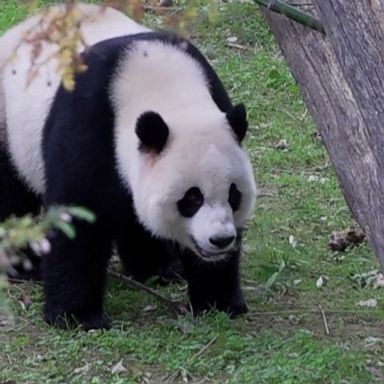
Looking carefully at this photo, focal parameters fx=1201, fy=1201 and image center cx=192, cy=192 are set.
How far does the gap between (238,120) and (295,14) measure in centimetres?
59

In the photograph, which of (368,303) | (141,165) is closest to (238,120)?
(141,165)

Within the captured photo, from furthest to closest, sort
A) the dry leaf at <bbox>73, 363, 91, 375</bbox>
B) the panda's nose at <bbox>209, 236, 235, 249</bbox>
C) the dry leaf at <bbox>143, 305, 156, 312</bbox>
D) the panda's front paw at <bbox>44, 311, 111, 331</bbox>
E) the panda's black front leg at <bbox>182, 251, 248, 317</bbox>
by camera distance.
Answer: the dry leaf at <bbox>143, 305, 156, 312</bbox> < the panda's black front leg at <bbox>182, 251, 248, 317</bbox> < the panda's front paw at <bbox>44, 311, 111, 331</bbox> < the dry leaf at <bbox>73, 363, 91, 375</bbox> < the panda's nose at <bbox>209, 236, 235, 249</bbox>

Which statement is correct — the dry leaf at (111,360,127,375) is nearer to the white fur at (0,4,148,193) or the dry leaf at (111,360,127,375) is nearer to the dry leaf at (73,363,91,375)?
the dry leaf at (73,363,91,375)

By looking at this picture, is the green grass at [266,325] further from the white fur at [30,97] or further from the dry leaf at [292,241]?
the white fur at [30,97]

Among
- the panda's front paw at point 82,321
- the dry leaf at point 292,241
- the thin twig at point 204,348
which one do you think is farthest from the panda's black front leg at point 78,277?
the dry leaf at point 292,241

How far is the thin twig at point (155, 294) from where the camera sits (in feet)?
18.6

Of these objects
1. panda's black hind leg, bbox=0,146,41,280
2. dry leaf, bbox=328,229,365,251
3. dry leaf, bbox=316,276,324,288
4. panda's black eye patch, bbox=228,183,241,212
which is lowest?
dry leaf, bbox=328,229,365,251

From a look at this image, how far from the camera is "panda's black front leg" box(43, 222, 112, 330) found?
5180 mm

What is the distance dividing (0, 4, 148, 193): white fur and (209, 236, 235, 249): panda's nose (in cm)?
118

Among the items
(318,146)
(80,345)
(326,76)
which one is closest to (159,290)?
(80,345)

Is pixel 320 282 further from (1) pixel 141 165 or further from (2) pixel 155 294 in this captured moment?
(1) pixel 141 165

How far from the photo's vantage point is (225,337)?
515 centimetres

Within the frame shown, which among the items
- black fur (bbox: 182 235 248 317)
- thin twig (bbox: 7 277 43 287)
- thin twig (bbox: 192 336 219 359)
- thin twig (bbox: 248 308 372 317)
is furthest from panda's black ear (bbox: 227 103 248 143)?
thin twig (bbox: 7 277 43 287)

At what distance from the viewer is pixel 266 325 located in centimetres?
545
